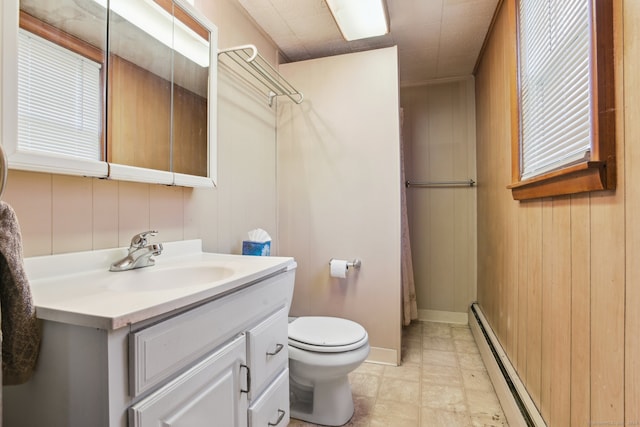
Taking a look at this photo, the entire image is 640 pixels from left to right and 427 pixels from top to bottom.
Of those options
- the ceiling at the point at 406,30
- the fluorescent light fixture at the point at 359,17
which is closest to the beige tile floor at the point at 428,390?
the fluorescent light fixture at the point at 359,17

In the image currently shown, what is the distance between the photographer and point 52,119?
2.95ft

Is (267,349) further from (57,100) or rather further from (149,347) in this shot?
(57,100)

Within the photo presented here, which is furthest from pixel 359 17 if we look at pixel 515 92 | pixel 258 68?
pixel 515 92

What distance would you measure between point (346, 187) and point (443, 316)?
Result: 1.62m


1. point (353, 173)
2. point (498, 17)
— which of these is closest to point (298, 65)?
point (353, 173)

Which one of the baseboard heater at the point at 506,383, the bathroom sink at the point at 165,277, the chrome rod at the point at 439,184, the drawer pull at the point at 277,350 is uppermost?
the chrome rod at the point at 439,184

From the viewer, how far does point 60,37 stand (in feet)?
3.03

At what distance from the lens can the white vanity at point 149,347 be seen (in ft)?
1.98

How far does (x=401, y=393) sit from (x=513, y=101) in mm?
1619

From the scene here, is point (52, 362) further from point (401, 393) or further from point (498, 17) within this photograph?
point (498, 17)

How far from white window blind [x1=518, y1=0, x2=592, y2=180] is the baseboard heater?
36.8 inches

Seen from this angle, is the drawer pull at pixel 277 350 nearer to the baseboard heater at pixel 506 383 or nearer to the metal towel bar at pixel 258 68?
the baseboard heater at pixel 506 383

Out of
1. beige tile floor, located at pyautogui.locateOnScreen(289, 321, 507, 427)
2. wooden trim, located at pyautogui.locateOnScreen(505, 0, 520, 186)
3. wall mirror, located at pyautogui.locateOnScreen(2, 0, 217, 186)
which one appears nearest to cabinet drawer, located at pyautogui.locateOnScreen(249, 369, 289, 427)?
beige tile floor, located at pyautogui.locateOnScreen(289, 321, 507, 427)

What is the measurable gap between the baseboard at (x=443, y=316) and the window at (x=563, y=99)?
5.68 ft
